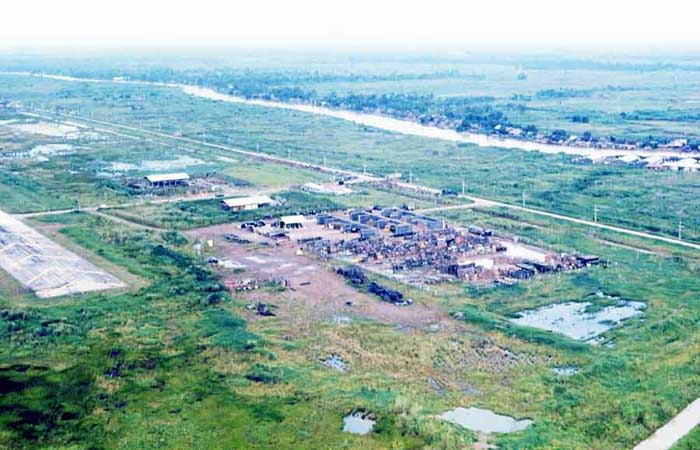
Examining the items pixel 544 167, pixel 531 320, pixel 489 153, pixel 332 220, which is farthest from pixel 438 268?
pixel 489 153

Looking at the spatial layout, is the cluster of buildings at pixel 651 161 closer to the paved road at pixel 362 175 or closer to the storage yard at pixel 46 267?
the paved road at pixel 362 175

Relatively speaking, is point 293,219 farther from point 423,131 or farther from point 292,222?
point 423,131

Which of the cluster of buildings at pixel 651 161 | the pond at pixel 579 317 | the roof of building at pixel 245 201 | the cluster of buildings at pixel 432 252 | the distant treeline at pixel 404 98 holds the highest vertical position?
the distant treeline at pixel 404 98

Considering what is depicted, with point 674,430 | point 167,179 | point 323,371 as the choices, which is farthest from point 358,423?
point 167,179

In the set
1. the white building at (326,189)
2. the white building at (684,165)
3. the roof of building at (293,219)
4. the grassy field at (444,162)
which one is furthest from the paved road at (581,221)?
the white building at (684,165)

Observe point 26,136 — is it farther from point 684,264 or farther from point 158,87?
point 684,264
